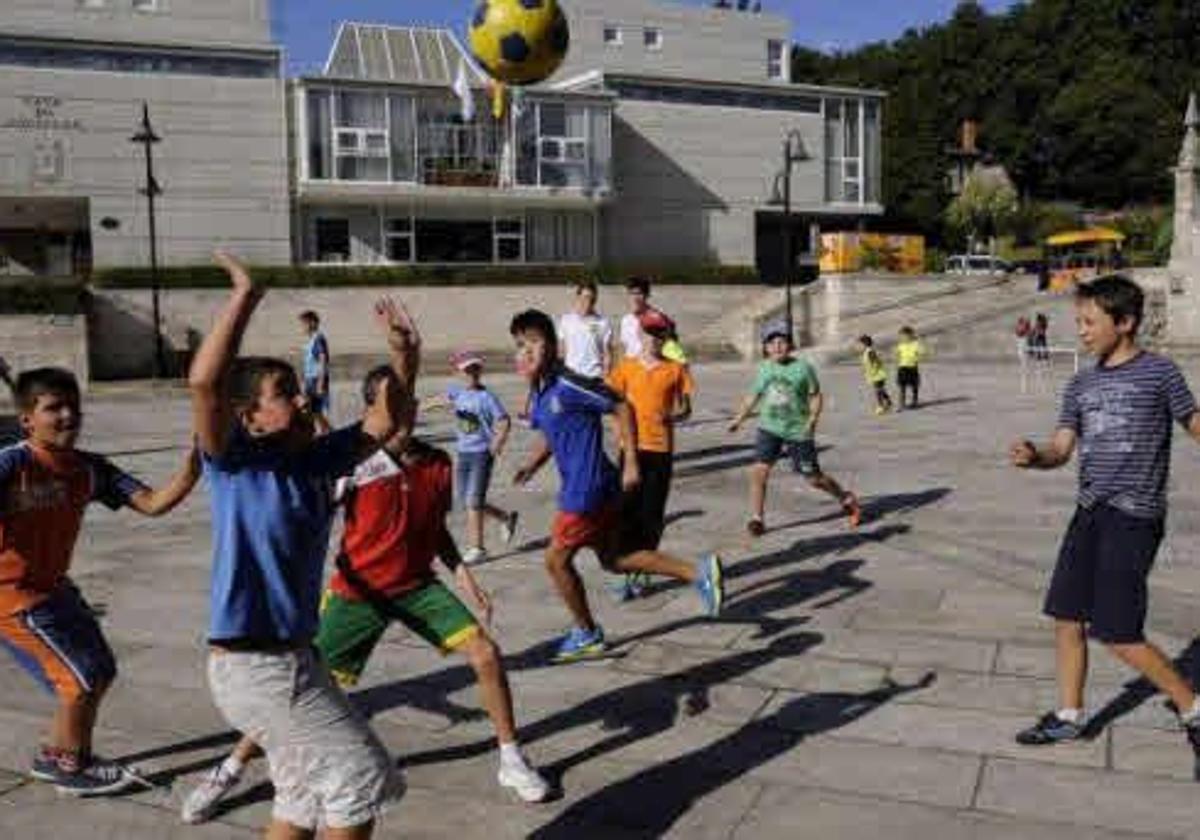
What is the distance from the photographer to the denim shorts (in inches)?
324

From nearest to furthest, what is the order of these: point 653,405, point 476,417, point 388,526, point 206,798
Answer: point 206,798, point 388,526, point 653,405, point 476,417

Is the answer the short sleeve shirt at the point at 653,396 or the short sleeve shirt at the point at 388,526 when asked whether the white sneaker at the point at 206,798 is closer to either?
the short sleeve shirt at the point at 388,526

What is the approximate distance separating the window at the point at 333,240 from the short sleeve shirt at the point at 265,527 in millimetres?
34379

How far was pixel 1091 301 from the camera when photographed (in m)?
4.55

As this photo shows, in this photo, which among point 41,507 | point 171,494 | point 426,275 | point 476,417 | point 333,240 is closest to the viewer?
point 171,494

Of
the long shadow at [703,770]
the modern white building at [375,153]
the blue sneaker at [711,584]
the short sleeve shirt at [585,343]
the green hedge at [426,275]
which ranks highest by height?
the modern white building at [375,153]

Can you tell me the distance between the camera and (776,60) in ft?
163

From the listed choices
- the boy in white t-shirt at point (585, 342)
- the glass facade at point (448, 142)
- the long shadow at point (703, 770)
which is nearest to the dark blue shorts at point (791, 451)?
the boy in white t-shirt at point (585, 342)

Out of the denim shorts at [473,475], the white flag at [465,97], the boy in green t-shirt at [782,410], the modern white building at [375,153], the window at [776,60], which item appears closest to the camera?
the denim shorts at [473,475]

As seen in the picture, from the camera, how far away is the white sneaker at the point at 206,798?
423 centimetres

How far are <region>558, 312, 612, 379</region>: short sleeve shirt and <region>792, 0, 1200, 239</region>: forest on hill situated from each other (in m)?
60.6

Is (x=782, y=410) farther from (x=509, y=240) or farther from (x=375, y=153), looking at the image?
(x=509, y=240)

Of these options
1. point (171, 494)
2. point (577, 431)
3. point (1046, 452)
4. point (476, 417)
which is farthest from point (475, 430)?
point (1046, 452)

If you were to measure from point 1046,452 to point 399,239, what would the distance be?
33.8 meters
